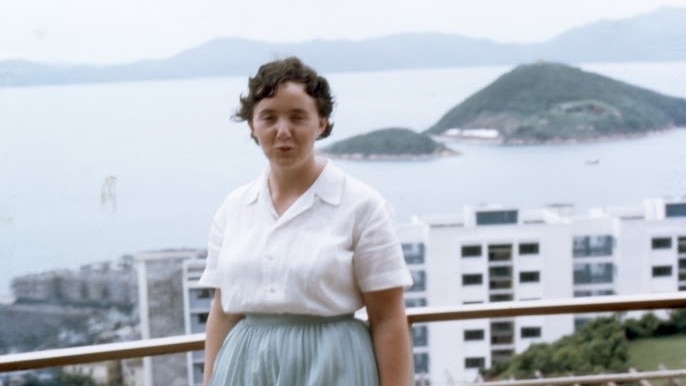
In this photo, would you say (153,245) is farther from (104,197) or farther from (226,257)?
(226,257)

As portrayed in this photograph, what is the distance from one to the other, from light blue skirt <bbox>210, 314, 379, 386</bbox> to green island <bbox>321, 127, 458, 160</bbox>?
1950mm

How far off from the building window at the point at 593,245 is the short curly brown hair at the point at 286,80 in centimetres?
239

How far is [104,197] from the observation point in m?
3.08

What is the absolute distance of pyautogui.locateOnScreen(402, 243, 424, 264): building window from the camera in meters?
3.14

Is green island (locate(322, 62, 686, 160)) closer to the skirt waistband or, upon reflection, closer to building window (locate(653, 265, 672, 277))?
building window (locate(653, 265, 672, 277))

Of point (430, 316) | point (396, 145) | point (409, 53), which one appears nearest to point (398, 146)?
point (396, 145)

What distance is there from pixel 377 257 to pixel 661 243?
258cm

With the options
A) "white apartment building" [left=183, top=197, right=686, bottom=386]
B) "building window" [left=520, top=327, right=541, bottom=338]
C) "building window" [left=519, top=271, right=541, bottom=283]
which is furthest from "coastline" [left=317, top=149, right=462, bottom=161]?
"building window" [left=520, top=327, right=541, bottom=338]

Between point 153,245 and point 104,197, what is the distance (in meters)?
0.27

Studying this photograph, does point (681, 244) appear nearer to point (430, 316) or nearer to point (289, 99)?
point (430, 316)

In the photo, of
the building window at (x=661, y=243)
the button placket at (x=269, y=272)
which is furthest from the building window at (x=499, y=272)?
the button placket at (x=269, y=272)

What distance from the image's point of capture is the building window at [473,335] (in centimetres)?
351

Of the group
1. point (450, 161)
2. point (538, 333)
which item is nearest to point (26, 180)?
point (450, 161)

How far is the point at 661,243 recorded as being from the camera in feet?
11.1
